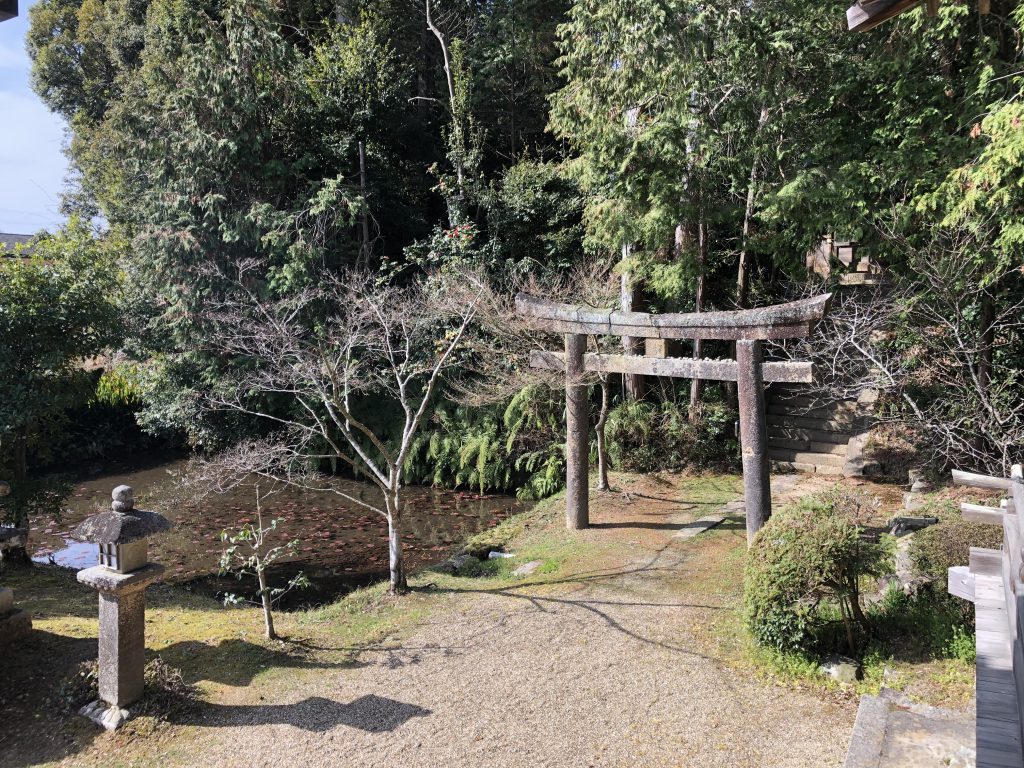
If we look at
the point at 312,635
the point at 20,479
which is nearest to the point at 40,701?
the point at 312,635

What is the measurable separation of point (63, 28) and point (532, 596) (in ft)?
78.2

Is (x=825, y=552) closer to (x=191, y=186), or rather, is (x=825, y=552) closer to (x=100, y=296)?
(x=100, y=296)

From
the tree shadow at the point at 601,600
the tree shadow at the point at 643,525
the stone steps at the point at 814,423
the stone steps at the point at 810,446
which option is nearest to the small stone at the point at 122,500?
the tree shadow at the point at 601,600

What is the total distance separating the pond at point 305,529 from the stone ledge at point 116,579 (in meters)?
3.82

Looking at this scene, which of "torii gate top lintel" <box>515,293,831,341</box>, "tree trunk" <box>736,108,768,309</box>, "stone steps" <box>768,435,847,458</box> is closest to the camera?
"torii gate top lintel" <box>515,293,831,341</box>

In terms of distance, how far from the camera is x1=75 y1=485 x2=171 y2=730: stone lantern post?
5.58 metres

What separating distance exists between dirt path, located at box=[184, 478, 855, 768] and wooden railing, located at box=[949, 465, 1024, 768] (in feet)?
6.41

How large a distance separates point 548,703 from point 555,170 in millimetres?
12239

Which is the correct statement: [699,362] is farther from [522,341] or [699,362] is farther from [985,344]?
[985,344]

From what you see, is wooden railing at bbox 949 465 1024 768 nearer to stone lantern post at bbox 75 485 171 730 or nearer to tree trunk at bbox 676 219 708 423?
stone lantern post at bbox 75 485 171 730

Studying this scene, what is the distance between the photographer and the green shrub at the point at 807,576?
561cm

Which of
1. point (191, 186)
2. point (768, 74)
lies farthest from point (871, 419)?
point (191, 186)

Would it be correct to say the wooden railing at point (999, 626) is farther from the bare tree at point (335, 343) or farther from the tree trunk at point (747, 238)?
the tree trunk at point (747, 238)

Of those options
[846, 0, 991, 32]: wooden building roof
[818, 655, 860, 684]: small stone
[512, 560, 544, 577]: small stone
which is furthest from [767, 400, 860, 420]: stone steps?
[846, 0, 991, 32]: wooden building roof
